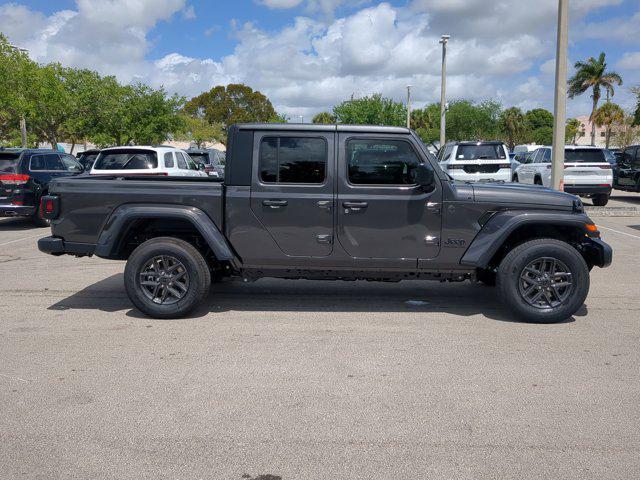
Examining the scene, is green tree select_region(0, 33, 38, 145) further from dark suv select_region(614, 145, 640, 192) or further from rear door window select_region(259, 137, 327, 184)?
dark suv select_region(614, 145, 640, 192)

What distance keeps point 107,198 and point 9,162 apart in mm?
8688

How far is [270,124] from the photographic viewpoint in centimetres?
633

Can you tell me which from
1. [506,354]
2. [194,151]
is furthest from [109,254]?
[194,151]

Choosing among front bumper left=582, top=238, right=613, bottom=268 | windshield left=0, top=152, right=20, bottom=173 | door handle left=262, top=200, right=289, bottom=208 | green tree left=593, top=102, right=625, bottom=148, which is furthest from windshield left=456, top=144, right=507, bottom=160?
green tree left=593, top=102, right=625, bottom=148

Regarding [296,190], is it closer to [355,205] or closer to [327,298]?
[355,205]

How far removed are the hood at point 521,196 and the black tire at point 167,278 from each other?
9.50ft

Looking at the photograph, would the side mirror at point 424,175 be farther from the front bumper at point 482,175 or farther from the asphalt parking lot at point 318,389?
the front bumper at point 482,175

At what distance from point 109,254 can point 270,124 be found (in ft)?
6.97

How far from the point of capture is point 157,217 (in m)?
6.23

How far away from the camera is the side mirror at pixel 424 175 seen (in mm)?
6004

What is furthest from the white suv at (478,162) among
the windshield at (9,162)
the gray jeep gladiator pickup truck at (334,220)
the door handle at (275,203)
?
the door handle at (275,203)

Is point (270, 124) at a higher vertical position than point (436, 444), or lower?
higher

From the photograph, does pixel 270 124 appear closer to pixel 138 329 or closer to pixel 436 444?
pixel 138 329

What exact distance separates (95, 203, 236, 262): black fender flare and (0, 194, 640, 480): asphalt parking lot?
0.75 meters
